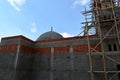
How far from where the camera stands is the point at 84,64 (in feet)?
49.3

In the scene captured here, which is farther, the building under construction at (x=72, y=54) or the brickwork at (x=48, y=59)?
the brickwork at (x=48, y=59)

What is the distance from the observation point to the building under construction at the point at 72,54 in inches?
547

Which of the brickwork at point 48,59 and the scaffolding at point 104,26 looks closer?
the scaffolding at point 104,26

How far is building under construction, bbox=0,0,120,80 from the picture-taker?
13.9 m

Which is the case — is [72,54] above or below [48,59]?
above

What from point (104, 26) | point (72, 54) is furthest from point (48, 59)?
point (104, 26)

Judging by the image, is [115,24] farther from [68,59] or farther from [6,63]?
[6,63]

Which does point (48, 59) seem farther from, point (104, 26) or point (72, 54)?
point (104, 26)

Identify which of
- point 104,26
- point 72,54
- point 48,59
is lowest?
point 48,59

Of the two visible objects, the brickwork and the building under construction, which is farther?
the brickwork

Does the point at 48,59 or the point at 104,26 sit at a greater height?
the point at 104,26

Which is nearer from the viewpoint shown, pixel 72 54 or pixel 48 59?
pixel 72 54

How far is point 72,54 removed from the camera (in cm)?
1599

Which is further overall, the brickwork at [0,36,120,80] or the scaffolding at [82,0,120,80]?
the brickwork at [0,36,120,80]
